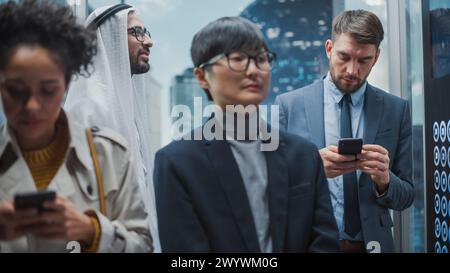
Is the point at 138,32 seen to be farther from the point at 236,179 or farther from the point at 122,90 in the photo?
the point at 236,179

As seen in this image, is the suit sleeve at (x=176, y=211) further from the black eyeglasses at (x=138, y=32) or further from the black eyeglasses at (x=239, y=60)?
the black eyeglasses at (x=138, y=32)

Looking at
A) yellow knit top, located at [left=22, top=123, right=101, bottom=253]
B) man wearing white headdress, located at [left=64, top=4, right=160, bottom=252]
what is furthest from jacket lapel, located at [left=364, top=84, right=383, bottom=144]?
yellow knit top, located at [left=22, top=123, right=101, bottom=253]

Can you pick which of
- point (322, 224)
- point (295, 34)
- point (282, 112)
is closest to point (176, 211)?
point (322, 224)

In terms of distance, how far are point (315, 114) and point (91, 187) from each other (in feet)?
2.36

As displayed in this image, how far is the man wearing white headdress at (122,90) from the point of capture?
1352mm

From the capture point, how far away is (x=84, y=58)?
1244 millimetres

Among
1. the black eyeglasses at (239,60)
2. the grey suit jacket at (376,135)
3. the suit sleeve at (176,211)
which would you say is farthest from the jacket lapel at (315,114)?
the suit sleeve at (176,211)

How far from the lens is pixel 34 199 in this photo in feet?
3.65

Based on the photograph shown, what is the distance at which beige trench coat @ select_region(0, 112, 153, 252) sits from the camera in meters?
1.19

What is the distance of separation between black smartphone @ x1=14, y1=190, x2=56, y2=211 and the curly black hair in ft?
0.94
